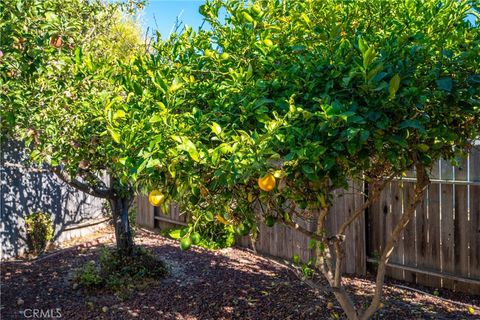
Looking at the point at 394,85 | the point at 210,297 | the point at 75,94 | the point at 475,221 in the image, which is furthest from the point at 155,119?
the point at 475,221

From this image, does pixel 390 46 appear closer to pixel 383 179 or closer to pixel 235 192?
pixel 235 192

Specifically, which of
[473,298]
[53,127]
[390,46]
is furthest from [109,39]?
[473,298]

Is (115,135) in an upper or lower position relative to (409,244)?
upper

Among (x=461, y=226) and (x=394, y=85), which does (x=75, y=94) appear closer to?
(x=394, y=85)

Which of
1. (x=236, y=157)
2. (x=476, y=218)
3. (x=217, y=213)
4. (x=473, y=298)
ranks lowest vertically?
(x=473, y=298)

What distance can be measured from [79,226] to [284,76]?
7003mm

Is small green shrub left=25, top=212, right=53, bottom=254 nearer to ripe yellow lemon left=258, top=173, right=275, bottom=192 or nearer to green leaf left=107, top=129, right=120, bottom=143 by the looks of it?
green leaf left=107, top=129, right=120, bottom=143

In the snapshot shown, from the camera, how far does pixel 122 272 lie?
501 cm

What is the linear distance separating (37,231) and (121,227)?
2.48 meters

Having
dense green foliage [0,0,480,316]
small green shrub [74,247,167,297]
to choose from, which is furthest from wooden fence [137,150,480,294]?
dense green foliage [0,0,480,316]

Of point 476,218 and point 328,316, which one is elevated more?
point 476,218

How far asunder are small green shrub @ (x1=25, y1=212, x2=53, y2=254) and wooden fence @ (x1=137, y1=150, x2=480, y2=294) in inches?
166

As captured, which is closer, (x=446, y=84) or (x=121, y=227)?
(x=446, y=84)

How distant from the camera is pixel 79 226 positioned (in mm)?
7918
